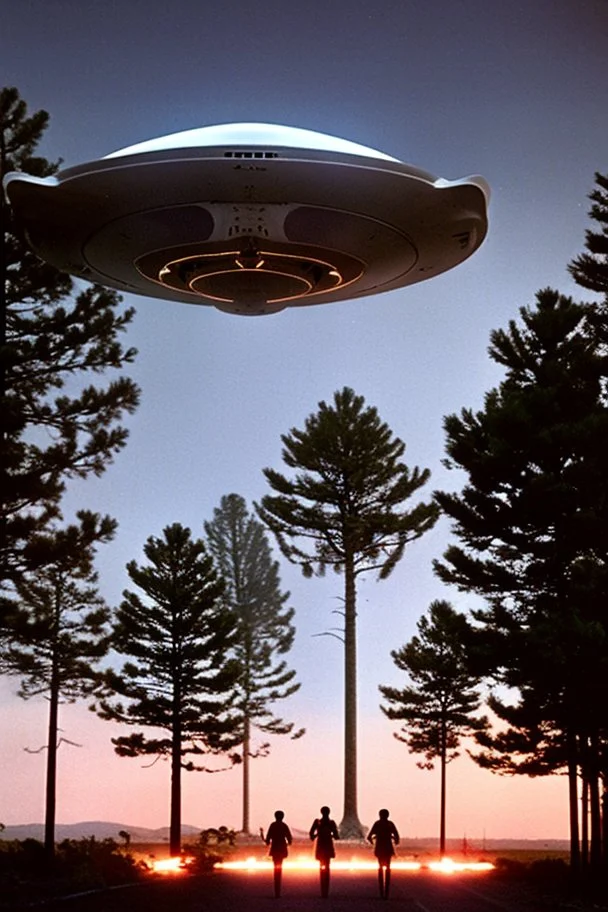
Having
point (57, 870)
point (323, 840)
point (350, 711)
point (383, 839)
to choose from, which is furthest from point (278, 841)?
point (350, 711)

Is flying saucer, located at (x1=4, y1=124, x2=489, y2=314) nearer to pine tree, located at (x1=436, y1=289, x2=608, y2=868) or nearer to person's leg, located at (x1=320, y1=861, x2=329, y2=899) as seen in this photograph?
person's leg, located at (x1=320, y1=861, x2=329, y2=899)

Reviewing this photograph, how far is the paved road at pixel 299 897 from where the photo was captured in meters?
11.9

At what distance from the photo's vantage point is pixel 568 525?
61.1ft

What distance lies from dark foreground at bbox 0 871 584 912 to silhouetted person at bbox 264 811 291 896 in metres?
0.25

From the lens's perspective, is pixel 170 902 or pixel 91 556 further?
pixel 91 556

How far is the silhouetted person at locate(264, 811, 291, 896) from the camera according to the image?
1318 cm

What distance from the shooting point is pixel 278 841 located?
13.2 m

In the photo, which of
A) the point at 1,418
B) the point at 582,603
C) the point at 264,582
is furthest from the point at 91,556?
the point at 264,582

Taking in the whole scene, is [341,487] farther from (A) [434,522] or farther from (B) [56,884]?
(B) [56,884]

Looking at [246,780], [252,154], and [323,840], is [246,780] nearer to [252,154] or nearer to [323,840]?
[323,840]

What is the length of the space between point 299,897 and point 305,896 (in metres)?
0.13

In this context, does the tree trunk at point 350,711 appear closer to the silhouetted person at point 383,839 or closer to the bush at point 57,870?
the bush at point 57,870

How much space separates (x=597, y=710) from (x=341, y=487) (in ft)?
38.6

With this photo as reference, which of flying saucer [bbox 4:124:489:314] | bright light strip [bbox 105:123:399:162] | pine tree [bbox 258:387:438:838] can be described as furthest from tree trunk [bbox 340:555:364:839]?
bright light strip [bbox 105:123:399:162]
